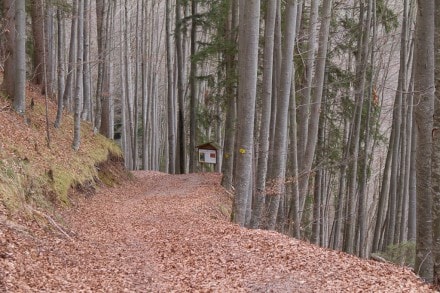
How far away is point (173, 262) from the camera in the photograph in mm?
8250

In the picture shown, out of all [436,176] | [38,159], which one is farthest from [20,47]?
[436,176]

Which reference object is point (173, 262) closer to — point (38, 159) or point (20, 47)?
point (38, 159)

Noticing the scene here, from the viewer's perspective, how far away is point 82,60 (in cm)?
1460

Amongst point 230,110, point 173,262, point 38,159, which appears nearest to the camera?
point 173,262

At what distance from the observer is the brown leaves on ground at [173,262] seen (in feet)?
21.2

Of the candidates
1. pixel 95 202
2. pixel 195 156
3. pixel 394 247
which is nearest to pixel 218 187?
pixel 95 202

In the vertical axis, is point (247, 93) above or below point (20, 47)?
below

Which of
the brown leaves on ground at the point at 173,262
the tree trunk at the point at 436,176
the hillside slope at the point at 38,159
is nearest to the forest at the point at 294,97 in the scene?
the tree trunk at the point at 436,176

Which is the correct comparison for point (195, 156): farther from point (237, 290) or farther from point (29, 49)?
point (237, 290)

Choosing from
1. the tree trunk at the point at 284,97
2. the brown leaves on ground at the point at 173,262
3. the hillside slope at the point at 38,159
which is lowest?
the brown leaves on ground at the point at 173,262

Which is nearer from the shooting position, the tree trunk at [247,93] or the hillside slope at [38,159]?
the hillside slope at [38,159]

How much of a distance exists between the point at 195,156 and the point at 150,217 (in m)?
13.7

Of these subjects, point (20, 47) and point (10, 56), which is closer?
point (20, 47)

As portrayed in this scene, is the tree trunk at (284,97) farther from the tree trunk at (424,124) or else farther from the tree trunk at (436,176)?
the tree trunk at (436,176)
